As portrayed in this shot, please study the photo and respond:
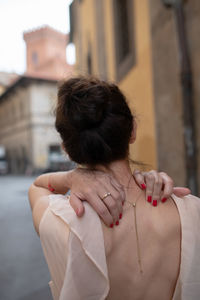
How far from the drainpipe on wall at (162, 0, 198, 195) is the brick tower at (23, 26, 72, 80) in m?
23.3

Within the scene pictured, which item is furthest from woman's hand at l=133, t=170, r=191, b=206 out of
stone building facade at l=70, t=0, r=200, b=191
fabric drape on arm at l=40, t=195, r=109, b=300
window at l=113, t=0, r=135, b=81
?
window at l=113, t=0, r=135, b=81

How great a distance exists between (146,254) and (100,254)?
0.18 metres

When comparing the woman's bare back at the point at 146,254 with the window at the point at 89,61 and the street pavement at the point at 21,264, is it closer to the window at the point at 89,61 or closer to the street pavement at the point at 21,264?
the street pavement at the point at 21,264

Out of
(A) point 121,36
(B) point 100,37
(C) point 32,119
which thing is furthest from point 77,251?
(C) point 32,119

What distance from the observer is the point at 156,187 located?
1.00 meters

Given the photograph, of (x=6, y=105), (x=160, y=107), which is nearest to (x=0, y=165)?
(x=6, y=105)

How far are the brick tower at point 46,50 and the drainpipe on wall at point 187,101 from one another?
917 inches

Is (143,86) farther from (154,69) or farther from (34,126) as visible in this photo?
(34,126)

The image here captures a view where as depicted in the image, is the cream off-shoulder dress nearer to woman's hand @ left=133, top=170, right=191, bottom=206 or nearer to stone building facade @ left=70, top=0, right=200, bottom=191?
woman's hand @ left=133, top=170, right=191, bottom=206

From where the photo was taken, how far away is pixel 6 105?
24922 millimetres

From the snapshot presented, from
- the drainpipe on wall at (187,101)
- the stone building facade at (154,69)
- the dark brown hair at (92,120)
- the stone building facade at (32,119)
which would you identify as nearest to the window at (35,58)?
the stone building facade at (32,119)

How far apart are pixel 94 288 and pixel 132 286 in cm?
15

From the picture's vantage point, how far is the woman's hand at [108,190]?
2.97 ft

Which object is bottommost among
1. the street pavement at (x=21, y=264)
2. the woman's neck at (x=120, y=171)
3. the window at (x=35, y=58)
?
the street pavement at (x=21, y=264)
